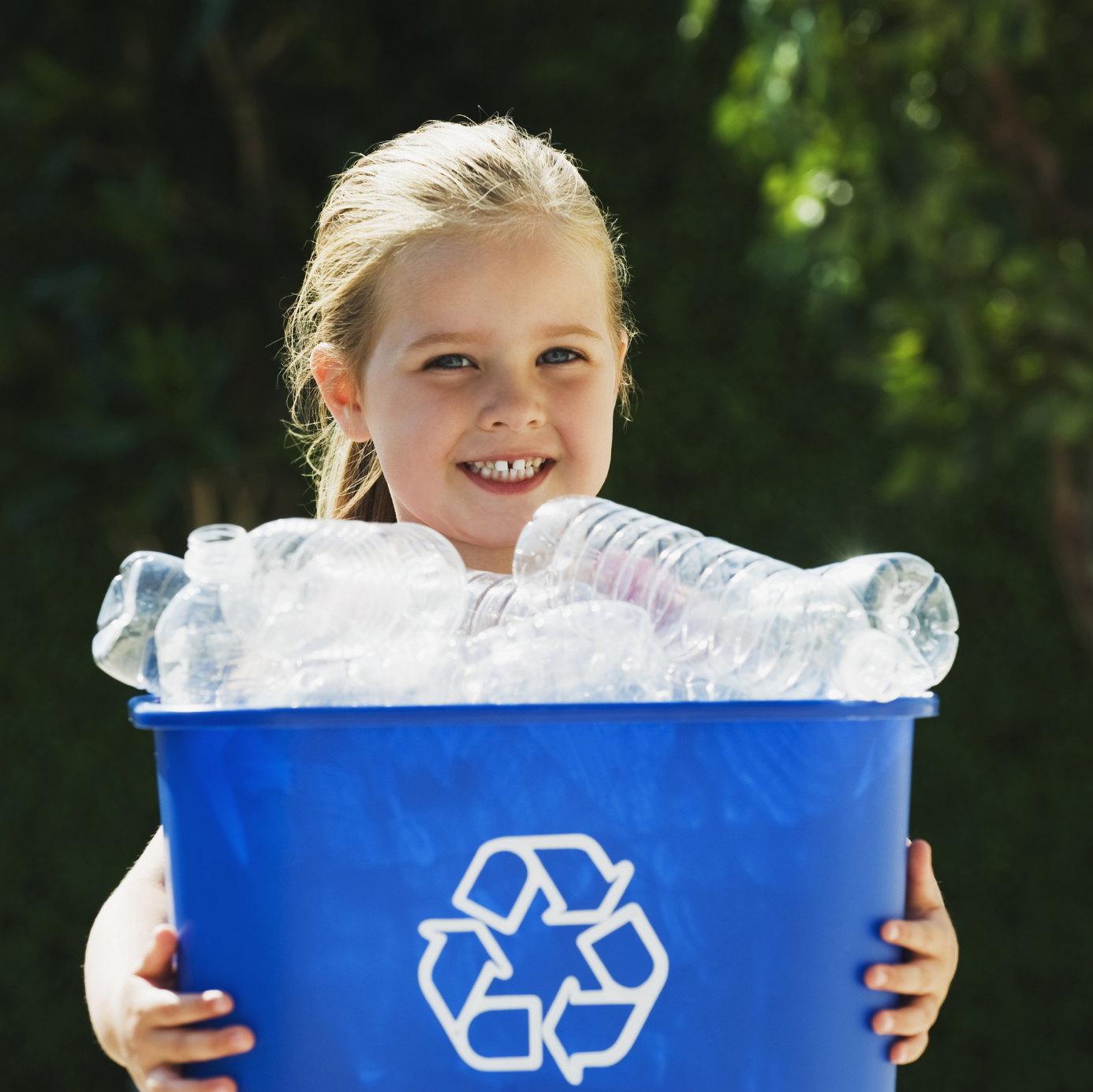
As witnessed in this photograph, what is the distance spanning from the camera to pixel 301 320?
2.26m

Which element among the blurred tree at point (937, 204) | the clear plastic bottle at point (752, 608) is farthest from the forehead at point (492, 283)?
the blurred tree at point (937, 204)

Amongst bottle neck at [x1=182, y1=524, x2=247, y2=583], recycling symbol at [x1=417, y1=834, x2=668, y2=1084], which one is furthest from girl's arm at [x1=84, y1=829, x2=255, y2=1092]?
bottle neck at [x1=182, y1=524, x2=247, y2=583]

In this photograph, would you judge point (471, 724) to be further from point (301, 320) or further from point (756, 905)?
point (301, 320)

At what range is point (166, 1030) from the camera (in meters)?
1.17

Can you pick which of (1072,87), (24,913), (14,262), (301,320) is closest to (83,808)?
(24,913)

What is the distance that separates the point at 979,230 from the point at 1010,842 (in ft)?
7.12

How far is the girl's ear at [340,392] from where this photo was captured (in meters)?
1.94

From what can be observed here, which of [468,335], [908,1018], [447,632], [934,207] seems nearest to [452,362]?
[468,335]

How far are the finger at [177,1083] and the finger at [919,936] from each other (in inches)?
21.7

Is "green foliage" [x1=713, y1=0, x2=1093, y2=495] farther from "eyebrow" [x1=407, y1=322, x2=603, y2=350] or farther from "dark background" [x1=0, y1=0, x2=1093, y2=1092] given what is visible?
"eyebrow" [x1=407, y1=322, x2=603, y2=350]

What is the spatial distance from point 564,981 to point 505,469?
0.79m

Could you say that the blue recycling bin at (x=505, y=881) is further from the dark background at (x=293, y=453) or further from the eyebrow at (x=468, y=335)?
the dark background at (x=293, y=453)

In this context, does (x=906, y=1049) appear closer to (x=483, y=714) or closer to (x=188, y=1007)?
(x=483, y=714)

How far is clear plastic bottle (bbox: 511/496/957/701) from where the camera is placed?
115cm
